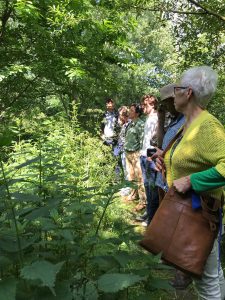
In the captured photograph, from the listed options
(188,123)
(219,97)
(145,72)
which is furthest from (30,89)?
(145,72)

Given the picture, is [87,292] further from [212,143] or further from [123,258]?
[212,143]

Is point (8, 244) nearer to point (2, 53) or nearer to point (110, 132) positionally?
point (110, 132)

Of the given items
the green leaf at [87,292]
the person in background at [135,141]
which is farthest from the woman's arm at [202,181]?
the person in background at [135,141]

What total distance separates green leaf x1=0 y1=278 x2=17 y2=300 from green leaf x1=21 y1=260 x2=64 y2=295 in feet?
0.21

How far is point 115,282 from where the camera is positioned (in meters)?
1.47

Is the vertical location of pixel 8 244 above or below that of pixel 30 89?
below

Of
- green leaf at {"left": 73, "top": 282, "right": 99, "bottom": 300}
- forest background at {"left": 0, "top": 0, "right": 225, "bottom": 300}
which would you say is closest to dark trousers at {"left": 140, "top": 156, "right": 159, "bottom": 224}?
forest background at {"left": 0, "top": 0, "right": 225, "bottom": 300}

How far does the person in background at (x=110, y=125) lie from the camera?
848 centimetres

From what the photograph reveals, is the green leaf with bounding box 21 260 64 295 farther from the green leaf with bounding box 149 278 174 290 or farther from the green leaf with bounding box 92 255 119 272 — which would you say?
the green leaf with bounding box 149 278 174 290

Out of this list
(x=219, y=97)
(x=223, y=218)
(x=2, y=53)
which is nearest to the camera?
→ (x=223, y=218)

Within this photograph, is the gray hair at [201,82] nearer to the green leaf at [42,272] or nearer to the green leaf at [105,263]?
the green leaf at [105,263]

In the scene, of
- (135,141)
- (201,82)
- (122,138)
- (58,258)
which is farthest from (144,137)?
(58,258)

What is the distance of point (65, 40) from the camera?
8992 millimetres

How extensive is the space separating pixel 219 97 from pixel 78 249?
11.2 metres
